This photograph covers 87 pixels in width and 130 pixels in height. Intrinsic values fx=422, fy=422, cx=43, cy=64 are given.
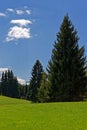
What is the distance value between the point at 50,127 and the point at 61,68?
38.1m

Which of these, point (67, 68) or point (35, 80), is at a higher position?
point (35, 80)

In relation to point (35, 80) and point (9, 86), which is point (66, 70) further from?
point (9, 86)

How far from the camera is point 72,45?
58.4 m

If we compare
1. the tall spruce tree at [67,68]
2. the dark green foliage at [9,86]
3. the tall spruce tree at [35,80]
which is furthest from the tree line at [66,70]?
the dark green foliage at [9,86]

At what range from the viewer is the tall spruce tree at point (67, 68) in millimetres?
56031

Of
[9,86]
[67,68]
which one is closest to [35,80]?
[67,68]

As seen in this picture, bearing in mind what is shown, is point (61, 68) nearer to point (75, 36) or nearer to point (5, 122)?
point (75, 36)

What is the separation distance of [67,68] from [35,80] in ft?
157

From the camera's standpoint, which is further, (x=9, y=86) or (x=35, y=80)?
(x=9, y=86)

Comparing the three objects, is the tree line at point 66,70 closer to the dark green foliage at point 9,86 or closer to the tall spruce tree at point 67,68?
the tall spruce tree at point 67,68

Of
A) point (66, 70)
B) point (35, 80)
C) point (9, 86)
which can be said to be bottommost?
point (66, 70)

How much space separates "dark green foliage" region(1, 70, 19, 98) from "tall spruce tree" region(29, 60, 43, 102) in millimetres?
43593

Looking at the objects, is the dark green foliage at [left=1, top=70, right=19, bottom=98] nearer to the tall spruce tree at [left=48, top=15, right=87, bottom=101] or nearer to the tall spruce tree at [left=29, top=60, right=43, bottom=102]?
the tall spruce tree at [left=29, top=60, right=43, bottom=102]

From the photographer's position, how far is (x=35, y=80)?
346ft
